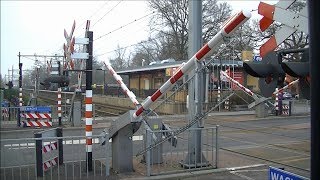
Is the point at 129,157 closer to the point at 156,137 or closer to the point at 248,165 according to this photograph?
the point at 156,137

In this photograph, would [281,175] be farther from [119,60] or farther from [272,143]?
[119,60]

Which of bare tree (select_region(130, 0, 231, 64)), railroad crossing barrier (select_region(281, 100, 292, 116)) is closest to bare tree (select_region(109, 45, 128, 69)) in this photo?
bare tree (select_region(130, 0, 231, 64))

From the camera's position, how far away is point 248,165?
9555 millimetres

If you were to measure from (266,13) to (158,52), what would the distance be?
63244mm

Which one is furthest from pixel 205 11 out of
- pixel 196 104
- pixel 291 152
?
pixel 196 104

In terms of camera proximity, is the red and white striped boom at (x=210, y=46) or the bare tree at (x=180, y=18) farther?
the bare tree at (x=180, y=18)

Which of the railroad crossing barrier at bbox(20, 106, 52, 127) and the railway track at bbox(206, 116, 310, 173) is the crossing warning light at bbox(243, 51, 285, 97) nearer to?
the railway track at bbox(206, 116, 310, 173)

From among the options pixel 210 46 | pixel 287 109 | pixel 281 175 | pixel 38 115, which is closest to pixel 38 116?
pixel 38 115

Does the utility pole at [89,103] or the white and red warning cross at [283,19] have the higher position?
the white and red warning cross at [283,19]

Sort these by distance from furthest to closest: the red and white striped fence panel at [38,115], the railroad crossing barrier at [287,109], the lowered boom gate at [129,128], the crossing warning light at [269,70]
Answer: the railroad crossing barrier at [287,109]
the red and white striped fence panel at [38,115]
the lowered boom gate at [129,128]
the crossing warning light at [269,70]

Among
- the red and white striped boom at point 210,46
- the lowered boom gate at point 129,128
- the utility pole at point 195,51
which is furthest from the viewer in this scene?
the utility pole at point 195,51

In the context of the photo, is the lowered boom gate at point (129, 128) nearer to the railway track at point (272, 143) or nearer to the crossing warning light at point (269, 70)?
the crossing warning light at point (269, 70)

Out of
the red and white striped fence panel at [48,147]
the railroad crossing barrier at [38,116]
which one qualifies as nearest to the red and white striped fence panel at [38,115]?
the railroad crossing barrier at [38,116]

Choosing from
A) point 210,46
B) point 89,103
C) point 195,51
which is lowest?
point 89,103
